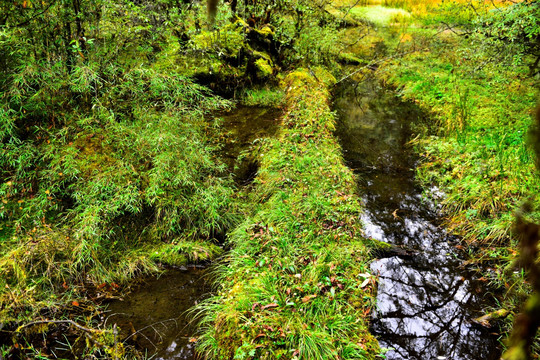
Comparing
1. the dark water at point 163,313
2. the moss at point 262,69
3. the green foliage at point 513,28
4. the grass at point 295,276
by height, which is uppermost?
A: the green foliage at point 513,28

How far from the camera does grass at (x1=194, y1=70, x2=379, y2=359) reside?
3.22 metres

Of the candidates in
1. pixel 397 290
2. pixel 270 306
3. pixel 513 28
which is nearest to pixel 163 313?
pixel 270 306

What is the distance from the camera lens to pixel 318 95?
9.65 meters

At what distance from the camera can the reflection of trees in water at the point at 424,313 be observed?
372cm

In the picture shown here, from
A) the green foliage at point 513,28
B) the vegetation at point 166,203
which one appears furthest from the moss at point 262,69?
the green foliage at point 513,28

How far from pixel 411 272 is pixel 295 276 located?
2.02 meters

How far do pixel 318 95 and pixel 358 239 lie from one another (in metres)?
6.03

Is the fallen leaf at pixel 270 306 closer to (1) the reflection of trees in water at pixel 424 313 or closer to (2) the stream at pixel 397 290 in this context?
(2) the stream at pixel 397 290

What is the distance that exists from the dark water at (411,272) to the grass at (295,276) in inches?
20.1

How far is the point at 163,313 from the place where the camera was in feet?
12.8

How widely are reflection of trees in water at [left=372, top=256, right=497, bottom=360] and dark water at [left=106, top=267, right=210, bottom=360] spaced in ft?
7.72

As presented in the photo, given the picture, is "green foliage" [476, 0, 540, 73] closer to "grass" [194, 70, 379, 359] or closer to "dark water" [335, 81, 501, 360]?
"dark water" [335, 81, 501, 360]

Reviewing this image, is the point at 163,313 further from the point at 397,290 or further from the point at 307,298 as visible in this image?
the point at 397,290

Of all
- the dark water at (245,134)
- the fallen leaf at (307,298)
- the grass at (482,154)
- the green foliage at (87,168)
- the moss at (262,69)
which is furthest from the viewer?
the moss at (262,69)
